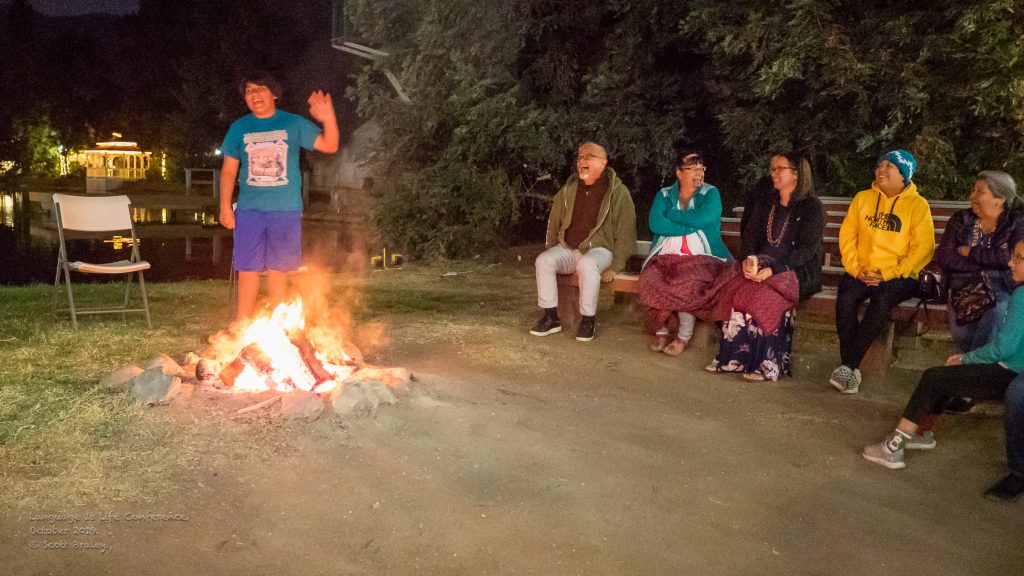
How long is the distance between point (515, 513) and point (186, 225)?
1956 cm

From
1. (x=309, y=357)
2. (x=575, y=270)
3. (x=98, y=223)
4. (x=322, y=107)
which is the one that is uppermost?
(x=322, y=107)

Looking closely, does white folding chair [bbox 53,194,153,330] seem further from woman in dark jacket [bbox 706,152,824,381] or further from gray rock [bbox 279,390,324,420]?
woman in dark jacket [bbox 706,152,824,381]

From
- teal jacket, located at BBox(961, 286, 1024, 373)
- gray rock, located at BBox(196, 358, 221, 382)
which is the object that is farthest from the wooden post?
teal jacket, located at BBox(961, 286, 1024, 373)

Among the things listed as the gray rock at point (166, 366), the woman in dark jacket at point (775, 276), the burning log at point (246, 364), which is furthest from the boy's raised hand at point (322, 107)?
the woman in dark jacket at point (775, 276)

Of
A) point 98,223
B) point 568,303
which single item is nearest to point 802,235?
point 568,303

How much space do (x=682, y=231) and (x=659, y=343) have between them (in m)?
0.93

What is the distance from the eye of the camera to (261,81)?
5699 millimetres

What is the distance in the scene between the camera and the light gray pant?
7.12 metres

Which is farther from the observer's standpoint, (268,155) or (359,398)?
(268,155)

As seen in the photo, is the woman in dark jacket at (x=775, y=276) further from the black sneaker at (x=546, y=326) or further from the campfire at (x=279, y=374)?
the campfire at (x=279, y=374)

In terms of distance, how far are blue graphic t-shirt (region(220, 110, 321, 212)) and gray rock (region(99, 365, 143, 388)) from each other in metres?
1.31

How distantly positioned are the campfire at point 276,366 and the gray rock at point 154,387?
0.86 ft

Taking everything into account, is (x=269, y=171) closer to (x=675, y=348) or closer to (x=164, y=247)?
(x=675, y=348)

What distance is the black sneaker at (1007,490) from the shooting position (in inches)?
163
